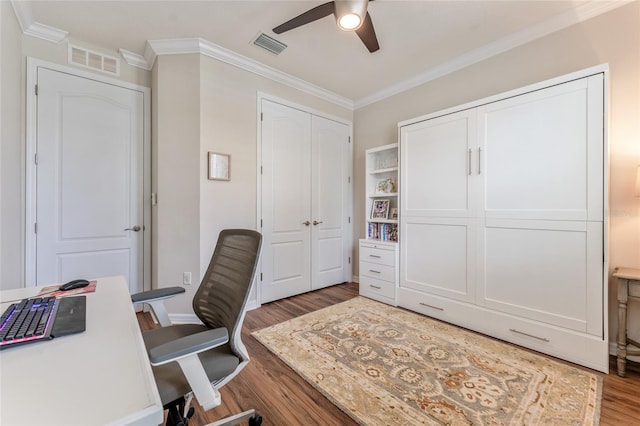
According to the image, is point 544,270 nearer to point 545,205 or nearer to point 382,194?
point 545,205

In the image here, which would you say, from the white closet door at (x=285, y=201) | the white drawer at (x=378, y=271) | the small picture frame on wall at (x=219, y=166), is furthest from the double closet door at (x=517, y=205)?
the small picture frame on wall at (x=219, y=166)

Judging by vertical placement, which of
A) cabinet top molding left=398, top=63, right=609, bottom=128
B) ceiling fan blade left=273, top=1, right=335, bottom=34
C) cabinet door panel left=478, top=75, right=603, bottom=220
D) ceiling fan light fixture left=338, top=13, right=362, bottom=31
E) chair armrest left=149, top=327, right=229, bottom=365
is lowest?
chair armrest left=149, top=327, right=229, bottom=365

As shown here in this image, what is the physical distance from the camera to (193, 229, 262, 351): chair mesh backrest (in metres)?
1.21

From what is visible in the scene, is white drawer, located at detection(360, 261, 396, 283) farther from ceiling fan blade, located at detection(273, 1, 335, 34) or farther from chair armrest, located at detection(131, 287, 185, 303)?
ceiling fan blade, located at detection(273, 1, 335, 34)

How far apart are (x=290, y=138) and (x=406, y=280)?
2218mm

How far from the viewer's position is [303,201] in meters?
3.57

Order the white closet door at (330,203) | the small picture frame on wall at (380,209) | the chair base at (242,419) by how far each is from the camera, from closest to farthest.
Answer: the chair base at (242,419) → the small picture frame on wall at (380,209) → the white closet door at (330,203)

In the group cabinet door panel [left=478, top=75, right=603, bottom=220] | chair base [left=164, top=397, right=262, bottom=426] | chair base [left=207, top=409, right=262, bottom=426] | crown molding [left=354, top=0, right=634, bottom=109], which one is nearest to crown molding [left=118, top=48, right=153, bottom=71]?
crown molding [left=354, top=0, right=634, bottom=109]

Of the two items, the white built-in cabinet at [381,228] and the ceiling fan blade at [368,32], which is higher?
the ceiling fan blade at [368,32]

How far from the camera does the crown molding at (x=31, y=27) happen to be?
6.89 feet

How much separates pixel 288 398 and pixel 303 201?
2303 millimetres

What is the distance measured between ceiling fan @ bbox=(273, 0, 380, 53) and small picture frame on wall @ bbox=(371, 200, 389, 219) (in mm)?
1991

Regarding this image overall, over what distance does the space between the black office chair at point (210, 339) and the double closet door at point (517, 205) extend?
84.5 inches

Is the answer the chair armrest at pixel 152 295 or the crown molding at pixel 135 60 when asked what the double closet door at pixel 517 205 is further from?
the crown molding at pixel 135 60
